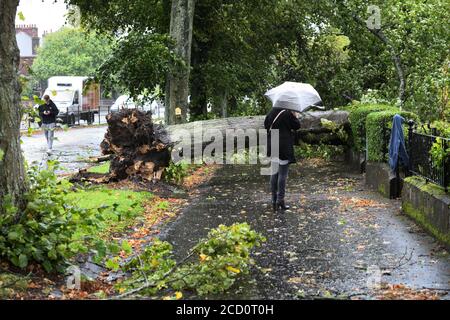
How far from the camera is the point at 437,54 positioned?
19.5 m

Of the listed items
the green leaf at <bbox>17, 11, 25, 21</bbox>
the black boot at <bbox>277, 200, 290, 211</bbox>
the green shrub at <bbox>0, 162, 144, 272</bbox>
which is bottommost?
the black boot at <bbox>277, 200, 290, 211</bbox>

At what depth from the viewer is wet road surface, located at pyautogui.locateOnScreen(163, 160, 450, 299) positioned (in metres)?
6.50

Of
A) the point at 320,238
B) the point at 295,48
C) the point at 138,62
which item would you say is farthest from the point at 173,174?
the point at 295,48

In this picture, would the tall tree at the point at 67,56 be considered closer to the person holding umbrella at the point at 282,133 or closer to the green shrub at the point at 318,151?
the green shrub at the point at 318,151

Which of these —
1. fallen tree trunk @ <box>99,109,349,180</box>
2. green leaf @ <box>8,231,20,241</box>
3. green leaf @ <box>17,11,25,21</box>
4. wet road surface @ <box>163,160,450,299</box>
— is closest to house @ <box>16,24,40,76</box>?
fallen tree trunk @ <box>99,109,349,180</box>

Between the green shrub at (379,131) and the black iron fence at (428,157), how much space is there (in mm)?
1563

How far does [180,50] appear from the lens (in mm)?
18766

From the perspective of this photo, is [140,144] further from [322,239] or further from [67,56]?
[67,56]

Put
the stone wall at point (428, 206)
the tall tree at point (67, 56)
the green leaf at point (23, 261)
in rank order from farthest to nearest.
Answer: the tall tree at point (67, 56)
the stone wall at point (428, 206)
the green leaf at point (23, 261)

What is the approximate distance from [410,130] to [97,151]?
15601 mm

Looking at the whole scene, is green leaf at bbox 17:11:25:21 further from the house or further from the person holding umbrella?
the house

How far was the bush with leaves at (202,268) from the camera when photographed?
6.22 m

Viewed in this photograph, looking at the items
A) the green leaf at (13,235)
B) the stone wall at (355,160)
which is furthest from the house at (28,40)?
the green leaf at (13,235)

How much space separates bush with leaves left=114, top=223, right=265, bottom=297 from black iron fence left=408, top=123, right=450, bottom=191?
118 inches
